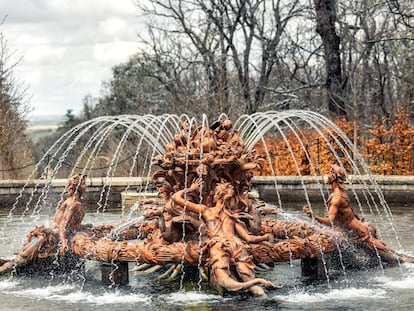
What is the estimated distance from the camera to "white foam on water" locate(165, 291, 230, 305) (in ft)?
28.2

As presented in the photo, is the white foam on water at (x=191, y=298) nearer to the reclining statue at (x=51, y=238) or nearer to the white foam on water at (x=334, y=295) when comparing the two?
the white foam on water at (x=334, y=295)

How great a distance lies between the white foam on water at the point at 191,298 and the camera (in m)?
8.58

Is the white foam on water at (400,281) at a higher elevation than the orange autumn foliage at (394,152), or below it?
below

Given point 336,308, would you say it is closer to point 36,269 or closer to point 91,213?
point 36,269

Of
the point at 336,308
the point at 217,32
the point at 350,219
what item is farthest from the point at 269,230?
the point at 217,32

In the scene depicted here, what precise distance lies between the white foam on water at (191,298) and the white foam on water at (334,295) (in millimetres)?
649

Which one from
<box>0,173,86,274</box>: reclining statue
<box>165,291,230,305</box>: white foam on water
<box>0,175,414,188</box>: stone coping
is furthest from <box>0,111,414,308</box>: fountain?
<box>0,175,414,188</box>: stone coping

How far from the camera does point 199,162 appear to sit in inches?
387

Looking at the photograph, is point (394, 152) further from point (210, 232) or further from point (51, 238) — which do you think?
point (51, 238)

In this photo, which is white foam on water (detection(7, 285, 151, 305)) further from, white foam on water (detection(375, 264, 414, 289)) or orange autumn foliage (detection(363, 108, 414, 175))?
orange autumn foliage (detection(363, 108, 414, 175))

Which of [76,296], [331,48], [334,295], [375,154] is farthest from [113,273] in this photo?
[331,48]

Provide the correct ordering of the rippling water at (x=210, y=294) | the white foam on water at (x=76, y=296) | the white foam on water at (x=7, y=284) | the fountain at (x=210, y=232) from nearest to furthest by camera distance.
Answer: the rippling water at (x=210, y=294), the white foam on water at (x=76, y=296), the fountain at (x=210, y=232), the white foam on water at (x=7, y=284)

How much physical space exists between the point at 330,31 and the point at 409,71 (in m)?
10.8

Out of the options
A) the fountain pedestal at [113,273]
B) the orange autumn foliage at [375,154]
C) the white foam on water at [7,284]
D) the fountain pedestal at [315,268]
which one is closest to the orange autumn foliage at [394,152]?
the orange autumn foliage at [375,154]
